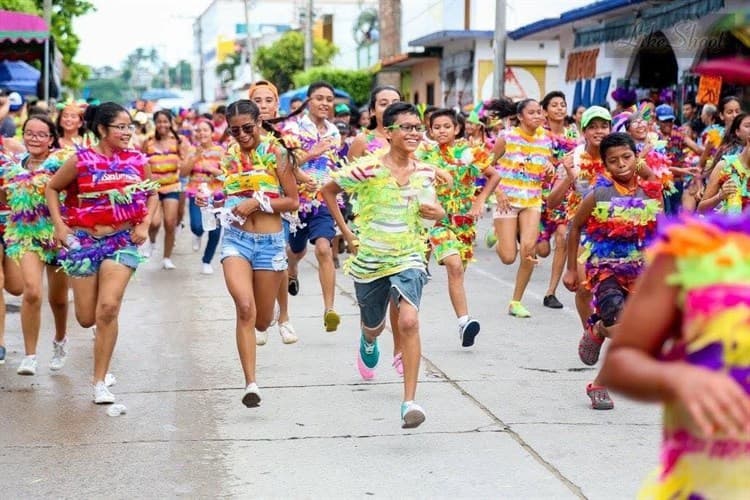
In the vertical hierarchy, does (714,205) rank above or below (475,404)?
above

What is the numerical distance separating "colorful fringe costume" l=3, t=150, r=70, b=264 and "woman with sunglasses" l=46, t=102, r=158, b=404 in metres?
0.88

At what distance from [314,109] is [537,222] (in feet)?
7.37

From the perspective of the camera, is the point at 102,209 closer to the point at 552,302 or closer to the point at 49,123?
the point at 49,123

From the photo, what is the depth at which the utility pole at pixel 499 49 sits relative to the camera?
25.7 m

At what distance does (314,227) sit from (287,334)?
146 cm

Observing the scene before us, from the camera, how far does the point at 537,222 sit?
11.3 meters

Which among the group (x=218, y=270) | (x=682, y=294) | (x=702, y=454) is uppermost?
(x=682, y=294)

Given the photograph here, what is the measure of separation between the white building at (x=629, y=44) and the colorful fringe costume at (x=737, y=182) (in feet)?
33.0

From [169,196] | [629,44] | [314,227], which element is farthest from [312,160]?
[629,44]

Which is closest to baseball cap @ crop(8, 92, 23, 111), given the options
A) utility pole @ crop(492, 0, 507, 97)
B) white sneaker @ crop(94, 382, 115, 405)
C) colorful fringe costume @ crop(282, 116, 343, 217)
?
colorful fringe costume @ crop(282, 116, 343, 217)

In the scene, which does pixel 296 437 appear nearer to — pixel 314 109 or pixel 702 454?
pixel 702 454

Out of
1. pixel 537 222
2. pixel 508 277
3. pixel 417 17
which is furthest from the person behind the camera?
pixel 417 17

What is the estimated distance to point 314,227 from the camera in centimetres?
1082

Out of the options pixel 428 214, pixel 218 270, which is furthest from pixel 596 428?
pixel 218 270
